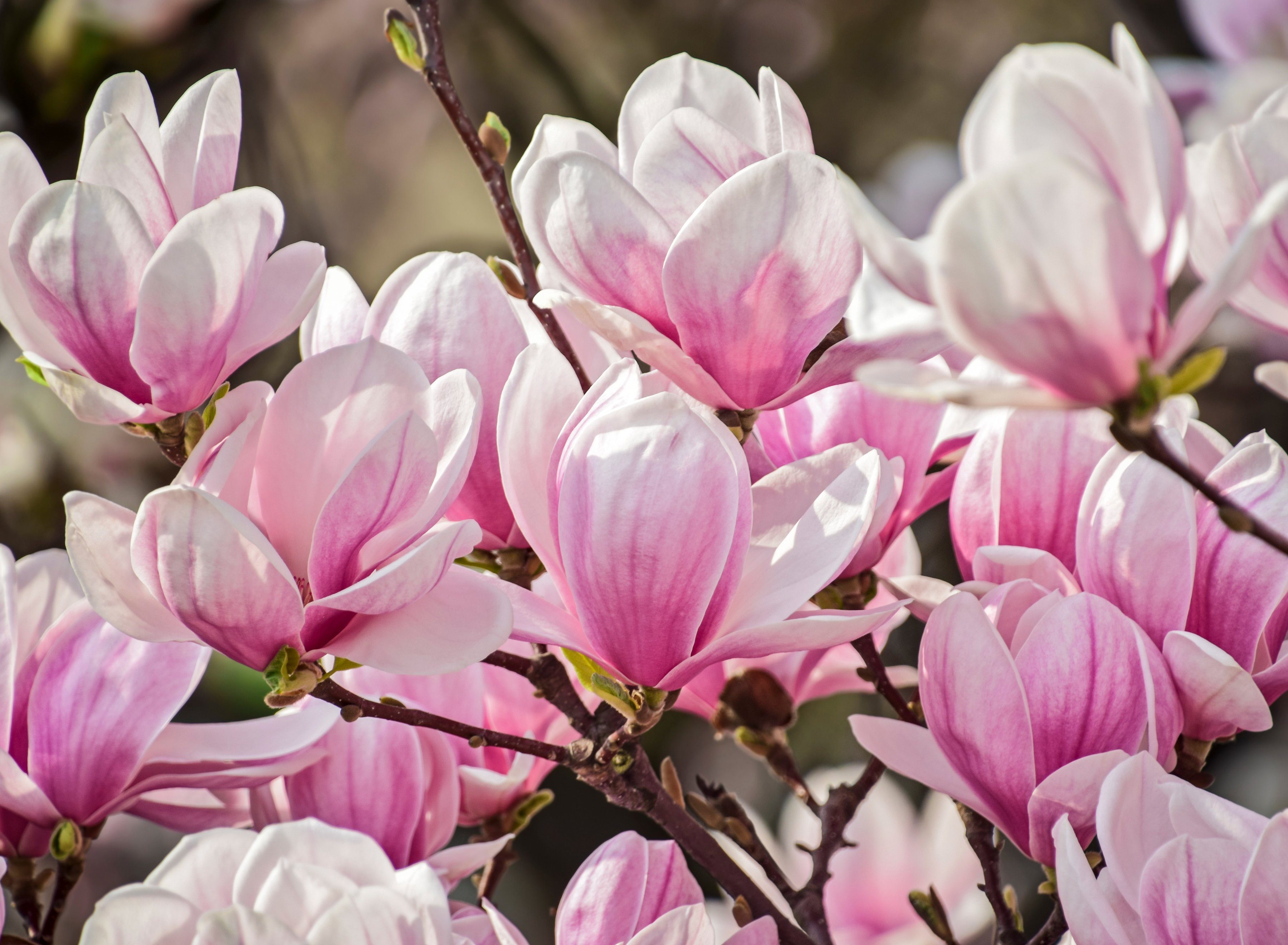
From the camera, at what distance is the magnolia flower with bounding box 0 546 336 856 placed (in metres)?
0.40

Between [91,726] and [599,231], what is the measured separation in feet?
0.74

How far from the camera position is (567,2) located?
2266 mm

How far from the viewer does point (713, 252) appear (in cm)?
34

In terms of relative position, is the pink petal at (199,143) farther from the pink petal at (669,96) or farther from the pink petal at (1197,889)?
the pink petal at (1197,889)

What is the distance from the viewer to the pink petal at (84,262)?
1.17ft

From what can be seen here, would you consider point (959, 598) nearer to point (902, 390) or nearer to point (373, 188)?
point (902, 390)

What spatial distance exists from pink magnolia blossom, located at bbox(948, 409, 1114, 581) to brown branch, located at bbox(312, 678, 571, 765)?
0.15m

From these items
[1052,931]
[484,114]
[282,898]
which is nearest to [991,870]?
[1052,931]

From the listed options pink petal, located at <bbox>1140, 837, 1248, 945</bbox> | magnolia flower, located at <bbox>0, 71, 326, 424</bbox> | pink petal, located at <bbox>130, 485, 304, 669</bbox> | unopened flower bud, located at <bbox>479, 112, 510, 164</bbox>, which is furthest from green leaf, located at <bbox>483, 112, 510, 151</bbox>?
pink petal, located at <bbox>1140, 837, 1248, 945</bbox>

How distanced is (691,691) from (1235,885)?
0.23 metres

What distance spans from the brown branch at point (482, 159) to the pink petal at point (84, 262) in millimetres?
129

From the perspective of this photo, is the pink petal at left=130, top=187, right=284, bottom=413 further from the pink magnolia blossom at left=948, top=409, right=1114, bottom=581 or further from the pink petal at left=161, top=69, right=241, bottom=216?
the pink magnolia blossom at left=948, top=409, right=1114, bottom=581

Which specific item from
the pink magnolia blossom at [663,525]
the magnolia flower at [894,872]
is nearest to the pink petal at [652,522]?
the pink magnolia blossom at [663,525]

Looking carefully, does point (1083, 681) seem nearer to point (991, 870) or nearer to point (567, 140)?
point (991, 870)
